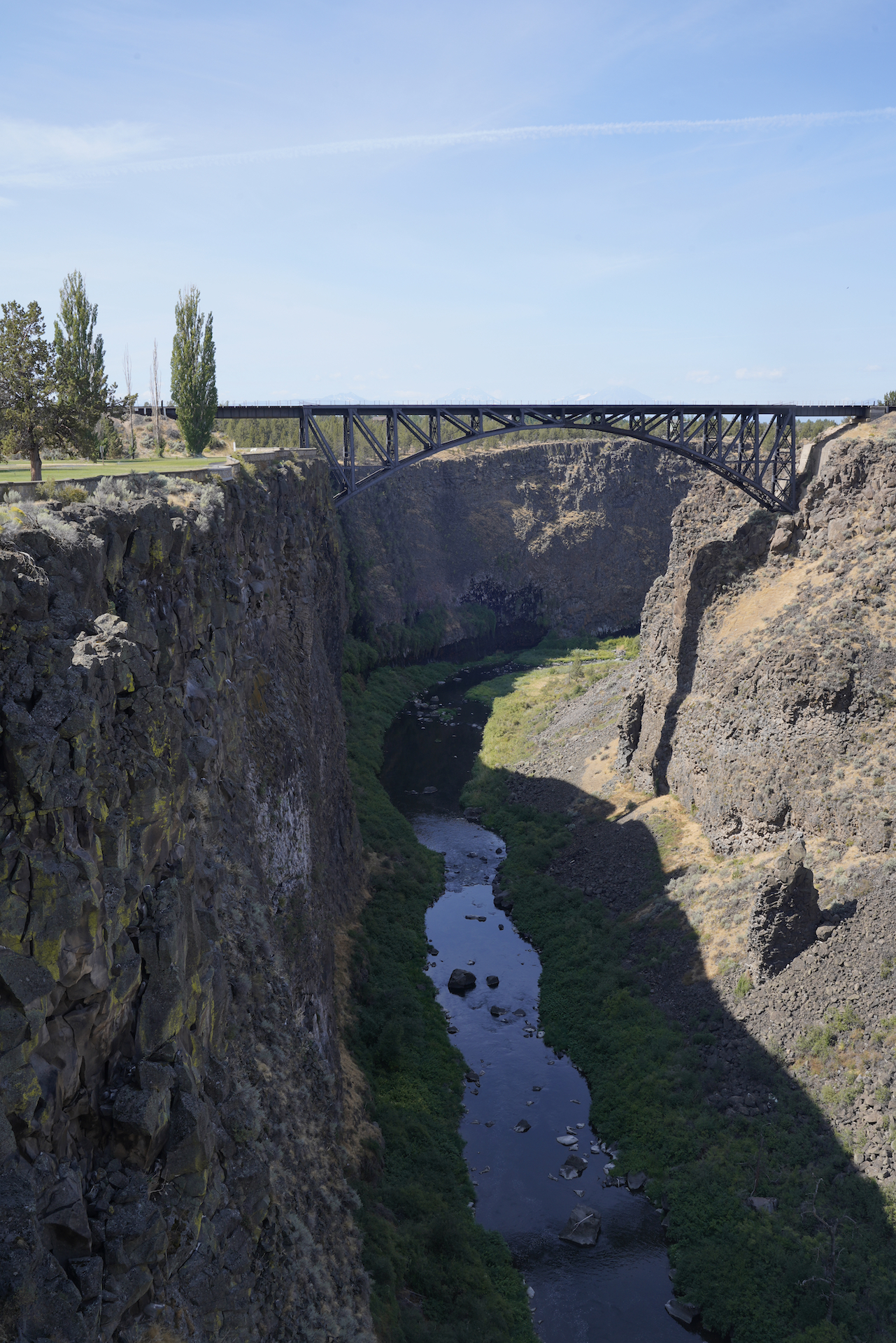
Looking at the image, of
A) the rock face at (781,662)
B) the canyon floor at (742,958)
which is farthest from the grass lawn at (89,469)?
the canyon floor at (742,958)

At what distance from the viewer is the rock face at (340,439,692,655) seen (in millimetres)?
110625

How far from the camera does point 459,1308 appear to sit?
22.7m

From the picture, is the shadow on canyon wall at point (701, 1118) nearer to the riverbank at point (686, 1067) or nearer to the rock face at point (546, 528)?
the riverbank at point (686, 1067)

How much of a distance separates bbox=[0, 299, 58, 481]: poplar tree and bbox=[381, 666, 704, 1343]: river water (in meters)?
24.5

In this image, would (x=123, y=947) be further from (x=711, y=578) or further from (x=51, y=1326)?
(x=711, y=578)

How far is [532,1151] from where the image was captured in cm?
2984

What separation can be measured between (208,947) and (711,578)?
3745 centimetres

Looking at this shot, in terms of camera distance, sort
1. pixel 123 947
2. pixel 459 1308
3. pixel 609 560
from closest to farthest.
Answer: pixel 123 947
pixel 459 1308
pixel 609 560

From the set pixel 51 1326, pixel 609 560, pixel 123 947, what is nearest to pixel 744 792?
pixel 123 947

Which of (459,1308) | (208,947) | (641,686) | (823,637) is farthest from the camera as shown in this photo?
(641,686)

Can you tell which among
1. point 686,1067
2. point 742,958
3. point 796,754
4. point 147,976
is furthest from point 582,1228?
point 147,976

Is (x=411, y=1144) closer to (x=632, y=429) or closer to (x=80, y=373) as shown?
(x=80, y=373)

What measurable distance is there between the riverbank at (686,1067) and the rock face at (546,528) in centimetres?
5613

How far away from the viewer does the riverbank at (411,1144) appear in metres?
22.5
